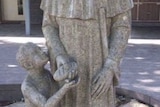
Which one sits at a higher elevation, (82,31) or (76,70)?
(82,31)

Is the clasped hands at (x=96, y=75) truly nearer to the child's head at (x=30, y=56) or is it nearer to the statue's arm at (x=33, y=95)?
the child's head at (x=30, y=56)

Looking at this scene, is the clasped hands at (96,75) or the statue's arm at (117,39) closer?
the clasped hands at (96,75)

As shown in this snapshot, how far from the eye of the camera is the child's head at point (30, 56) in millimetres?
2662

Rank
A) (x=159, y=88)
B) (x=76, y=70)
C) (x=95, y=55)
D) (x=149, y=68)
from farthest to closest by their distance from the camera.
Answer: (x=149, y=68)
(x=159, y=88)
(x=95, y=55)
(x=76, y=70)

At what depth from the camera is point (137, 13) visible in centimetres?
1355

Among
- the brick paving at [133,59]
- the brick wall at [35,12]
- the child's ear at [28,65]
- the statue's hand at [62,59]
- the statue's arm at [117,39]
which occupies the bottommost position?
the brick paving at [133,59]

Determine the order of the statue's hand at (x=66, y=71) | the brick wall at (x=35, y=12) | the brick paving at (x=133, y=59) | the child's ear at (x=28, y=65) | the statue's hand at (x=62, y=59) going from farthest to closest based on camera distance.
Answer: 1. the brick wall at (x=35, y=12)
2. the brick paving at (x=133, y=59)
3. the child's ear at (x=28, y=65)
4. the statue's hand at (x=62, y=59)
5. the statue's hand at (x=66, y=71)

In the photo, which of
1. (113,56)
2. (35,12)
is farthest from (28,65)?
(35,12)

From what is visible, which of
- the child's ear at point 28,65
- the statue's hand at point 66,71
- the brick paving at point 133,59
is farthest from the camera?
the brick paving at point 133,59

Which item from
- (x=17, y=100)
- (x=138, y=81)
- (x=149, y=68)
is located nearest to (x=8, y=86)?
(x=17, y=100)

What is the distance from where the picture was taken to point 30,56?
2.67 meters

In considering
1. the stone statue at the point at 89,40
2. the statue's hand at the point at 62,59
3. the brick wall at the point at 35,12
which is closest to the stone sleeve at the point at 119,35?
the stone statue at the point at 89,40

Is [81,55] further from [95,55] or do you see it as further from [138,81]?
[138,81]

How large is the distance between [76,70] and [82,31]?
296mm
